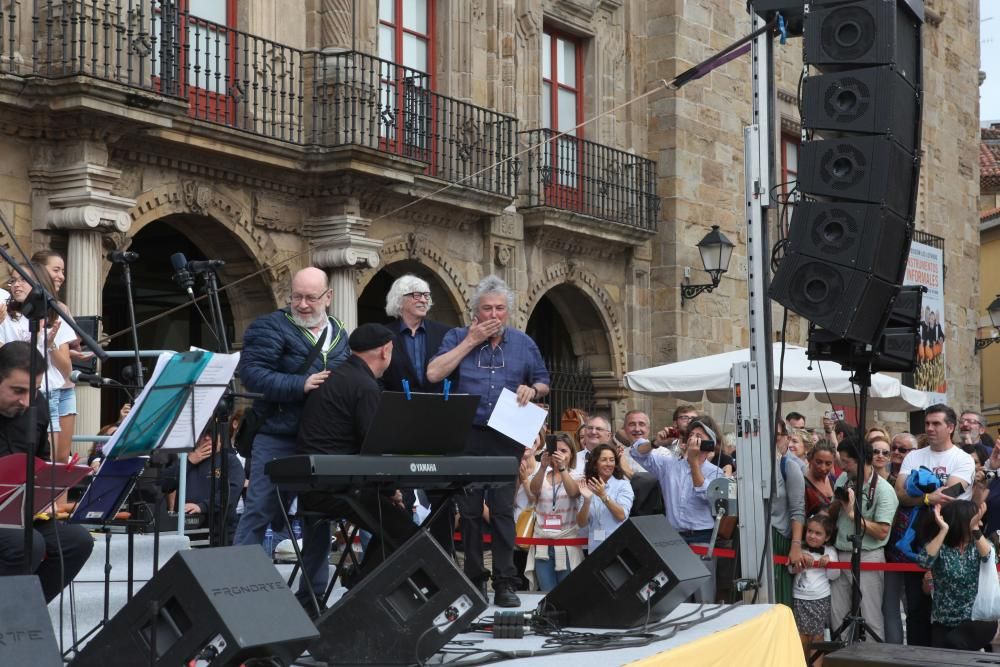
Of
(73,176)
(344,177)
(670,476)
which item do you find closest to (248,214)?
(344,177)

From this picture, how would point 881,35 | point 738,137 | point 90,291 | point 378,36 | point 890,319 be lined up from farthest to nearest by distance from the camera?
point 738,137
point 378,36
point 90,291
point 890,319
point 881,35

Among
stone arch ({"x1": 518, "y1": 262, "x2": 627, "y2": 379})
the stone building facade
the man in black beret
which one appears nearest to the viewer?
the man in black beret

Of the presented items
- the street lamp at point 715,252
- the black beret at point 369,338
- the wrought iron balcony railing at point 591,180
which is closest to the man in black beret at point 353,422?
the black beret at point 369,338

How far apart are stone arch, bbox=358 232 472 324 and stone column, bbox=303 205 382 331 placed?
335mm

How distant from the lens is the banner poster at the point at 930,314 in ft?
74.6

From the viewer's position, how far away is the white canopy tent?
1306 centimetres

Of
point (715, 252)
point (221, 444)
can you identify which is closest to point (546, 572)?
point (221, 444)

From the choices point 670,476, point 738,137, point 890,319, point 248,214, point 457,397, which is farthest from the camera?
point 738,137

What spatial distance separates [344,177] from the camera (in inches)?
589

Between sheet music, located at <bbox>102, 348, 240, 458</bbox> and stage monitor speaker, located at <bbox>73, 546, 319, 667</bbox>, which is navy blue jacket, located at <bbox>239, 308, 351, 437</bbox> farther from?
stage monitor speaker, located at <bbox>73, 546, 319, 667</bbox>

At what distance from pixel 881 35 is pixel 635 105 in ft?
38.6

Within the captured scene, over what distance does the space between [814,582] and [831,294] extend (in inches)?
101

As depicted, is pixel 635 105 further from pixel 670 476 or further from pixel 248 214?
pixel 670 476

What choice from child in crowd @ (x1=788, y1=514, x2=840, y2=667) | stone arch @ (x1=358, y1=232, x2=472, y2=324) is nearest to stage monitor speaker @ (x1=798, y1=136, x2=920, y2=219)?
child in crowd @ (x1=788, y1=514, x2=840, y2=667)
